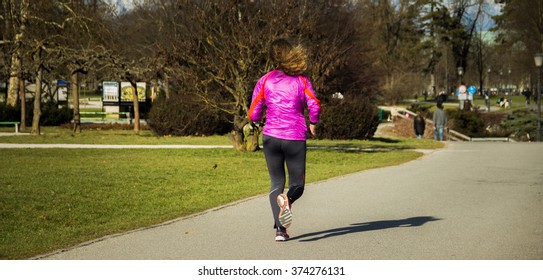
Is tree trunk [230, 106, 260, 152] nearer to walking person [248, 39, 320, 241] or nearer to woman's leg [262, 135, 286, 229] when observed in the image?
woman's leg [262, 135, 286, 229]

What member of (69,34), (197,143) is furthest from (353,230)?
(69,34)

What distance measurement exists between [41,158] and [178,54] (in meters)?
4.43

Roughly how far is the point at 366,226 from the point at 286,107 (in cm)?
213

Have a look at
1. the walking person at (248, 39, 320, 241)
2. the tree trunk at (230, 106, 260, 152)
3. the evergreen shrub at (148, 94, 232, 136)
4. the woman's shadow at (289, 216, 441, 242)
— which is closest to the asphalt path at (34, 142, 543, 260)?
the woman's shadow at (289, 216, 441, 242)

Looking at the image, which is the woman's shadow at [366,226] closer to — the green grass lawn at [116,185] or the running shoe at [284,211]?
the running shoe at [284,211]

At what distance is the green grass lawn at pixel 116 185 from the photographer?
9.00m

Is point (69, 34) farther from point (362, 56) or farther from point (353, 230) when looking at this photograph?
point (353, 230)

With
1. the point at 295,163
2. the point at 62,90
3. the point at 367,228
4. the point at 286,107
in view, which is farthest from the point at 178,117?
the point at 62,90

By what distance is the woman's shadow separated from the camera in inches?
316

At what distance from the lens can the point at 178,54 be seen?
69.6 feet

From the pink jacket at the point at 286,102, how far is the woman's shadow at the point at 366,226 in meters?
1.14

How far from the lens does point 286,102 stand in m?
7.24

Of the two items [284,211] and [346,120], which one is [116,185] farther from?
[346,120]

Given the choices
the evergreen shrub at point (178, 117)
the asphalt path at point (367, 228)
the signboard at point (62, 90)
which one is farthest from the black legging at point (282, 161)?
the signboard at point (62, 90)
